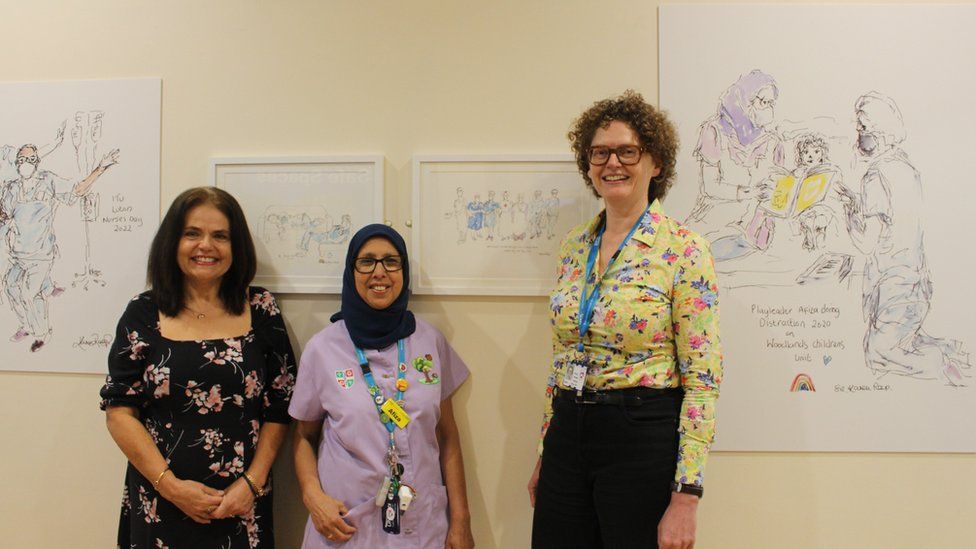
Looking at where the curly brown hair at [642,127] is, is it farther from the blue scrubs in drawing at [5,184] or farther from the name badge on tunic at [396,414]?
the blue scrubs in drawing at [5,184]

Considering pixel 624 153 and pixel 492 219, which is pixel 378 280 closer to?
pixel 492 219

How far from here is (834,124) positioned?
1.85 m

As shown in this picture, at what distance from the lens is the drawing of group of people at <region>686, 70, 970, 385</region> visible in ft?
6.05

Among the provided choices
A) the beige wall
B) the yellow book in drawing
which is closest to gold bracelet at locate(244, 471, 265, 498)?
the beige wall

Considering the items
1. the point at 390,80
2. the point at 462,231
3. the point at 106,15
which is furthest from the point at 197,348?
the point at 106,15

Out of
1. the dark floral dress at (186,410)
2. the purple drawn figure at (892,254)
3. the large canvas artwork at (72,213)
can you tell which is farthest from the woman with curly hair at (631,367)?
the large canvas artwork at (72,213)

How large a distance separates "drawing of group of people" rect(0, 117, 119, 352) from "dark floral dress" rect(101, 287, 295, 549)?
628 millimetres

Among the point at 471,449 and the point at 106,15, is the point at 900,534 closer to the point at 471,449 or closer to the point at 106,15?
the point at 471,449

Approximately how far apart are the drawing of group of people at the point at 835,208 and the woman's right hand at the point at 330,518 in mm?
1451

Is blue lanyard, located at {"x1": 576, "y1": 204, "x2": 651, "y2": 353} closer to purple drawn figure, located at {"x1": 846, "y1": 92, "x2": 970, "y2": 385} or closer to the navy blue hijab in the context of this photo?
the navy blue hijab

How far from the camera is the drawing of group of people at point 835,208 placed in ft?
6.05

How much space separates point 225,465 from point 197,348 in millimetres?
368
